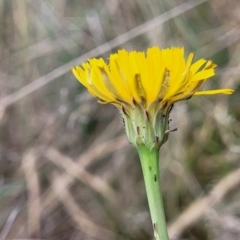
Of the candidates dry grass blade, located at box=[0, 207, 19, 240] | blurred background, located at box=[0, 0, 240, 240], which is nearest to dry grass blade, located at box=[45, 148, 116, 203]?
blurred background, located at box=[0, 0, 240, 240]

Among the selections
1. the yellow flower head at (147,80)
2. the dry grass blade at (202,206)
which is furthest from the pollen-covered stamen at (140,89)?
the dry grass blade at (202,206)

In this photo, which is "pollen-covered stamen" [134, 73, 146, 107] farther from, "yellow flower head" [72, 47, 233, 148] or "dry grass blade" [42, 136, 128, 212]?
"dry grass blade" [42, 136, 128, 212]

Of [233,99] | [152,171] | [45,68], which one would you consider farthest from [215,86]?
[152,171]

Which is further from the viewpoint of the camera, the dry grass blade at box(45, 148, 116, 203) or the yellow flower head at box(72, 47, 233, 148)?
the dry grass blade at box(45, 148, 116, 203)

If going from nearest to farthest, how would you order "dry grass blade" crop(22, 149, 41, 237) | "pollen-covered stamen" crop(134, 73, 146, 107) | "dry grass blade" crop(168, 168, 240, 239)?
"pollen-covered stamen" crop(134, 73, 146, 107)
"dry grass blade" crop(168, 168, 240, 239)
"dry grass blade" crop(22, 149, 41, 237)

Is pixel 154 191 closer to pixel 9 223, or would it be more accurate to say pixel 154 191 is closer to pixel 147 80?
pixel 147 80

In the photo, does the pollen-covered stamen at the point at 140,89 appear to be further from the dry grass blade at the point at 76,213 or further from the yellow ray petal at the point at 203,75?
the dry grass blade at the point at 76,213

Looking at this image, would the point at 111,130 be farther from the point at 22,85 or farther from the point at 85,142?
the point at 22,85
